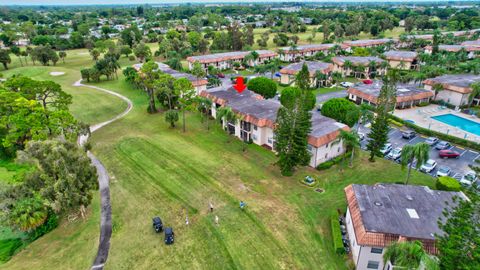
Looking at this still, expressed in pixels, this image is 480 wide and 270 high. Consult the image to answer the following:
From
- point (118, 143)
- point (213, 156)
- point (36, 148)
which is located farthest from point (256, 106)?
point (36, 148)

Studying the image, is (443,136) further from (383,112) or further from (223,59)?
(223,59)

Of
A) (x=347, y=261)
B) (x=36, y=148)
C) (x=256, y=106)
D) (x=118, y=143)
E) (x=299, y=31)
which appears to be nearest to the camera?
(x=347, y=261)

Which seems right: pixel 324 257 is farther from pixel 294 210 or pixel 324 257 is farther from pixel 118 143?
pixel 118 143

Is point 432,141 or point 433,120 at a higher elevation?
point 432,141

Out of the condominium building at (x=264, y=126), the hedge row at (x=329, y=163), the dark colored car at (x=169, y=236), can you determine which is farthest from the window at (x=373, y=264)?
the condominium building at (x=264, y=126)

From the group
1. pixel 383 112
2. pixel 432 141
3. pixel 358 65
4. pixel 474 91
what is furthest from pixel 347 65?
pixel 383 112

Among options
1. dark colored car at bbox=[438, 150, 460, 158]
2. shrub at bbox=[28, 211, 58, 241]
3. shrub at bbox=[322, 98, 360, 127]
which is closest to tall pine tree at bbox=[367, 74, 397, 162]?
shrub at bbox=[322, 98, 360, 127]
